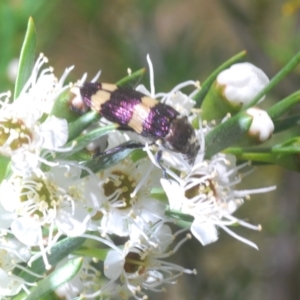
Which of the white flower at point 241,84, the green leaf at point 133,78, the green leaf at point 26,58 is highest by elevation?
the green leaf at point 26,58

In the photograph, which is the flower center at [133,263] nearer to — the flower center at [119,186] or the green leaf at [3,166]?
the flower center at [119,186]

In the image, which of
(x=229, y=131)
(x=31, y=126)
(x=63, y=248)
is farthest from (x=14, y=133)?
(x=229, y=131)

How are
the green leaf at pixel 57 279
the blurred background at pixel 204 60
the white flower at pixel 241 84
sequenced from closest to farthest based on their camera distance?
the green leaf at pixel 57 279, the white flower at pixel 241 84, the blurred background at pixel 204 60

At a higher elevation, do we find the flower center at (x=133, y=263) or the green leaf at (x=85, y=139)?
the green leaf at (x=85, y=139)

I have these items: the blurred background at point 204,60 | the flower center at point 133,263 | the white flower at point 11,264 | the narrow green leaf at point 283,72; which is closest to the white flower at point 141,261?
the flower center at point 133,263

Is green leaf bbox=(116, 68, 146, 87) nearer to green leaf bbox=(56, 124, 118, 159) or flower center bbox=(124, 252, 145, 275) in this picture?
green leaf bbox=(56, 124, 118, 159)

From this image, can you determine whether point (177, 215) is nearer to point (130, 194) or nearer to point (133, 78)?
point (130, 194)

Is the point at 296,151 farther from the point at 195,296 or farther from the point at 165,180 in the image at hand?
the point at 195,296
